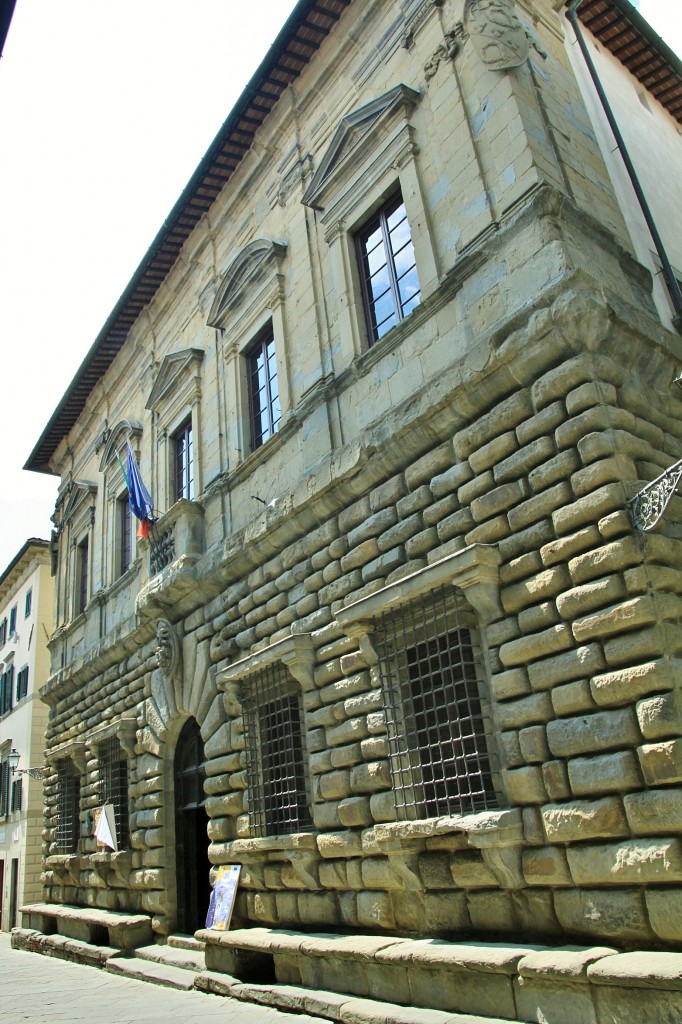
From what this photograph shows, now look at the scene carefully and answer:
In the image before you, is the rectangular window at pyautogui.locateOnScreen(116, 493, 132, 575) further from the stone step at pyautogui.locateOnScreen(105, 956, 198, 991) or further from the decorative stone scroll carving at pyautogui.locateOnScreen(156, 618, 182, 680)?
the stone step at pyautogui.locateOnScreen(105, 956, 198, 991)

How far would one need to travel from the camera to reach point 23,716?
21.3 m

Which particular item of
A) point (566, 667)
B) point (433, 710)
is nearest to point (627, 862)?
point (566, 667)

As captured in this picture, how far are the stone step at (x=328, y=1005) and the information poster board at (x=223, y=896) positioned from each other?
44 centimetres

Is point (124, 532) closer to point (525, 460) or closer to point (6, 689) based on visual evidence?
point (525, 460)

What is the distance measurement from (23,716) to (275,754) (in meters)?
15.9

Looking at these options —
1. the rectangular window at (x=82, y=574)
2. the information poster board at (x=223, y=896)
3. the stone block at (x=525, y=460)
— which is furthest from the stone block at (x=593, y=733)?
the rectangular window at (x=82, y=574)

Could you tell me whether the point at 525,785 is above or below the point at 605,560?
below

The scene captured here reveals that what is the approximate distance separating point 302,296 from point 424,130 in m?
2.18

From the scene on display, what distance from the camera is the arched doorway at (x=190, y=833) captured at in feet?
31.8

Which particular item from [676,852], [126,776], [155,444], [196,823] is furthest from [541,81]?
[126,776]

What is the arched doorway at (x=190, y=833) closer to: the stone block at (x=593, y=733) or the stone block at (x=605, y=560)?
the stone block at (x=593, y=733)

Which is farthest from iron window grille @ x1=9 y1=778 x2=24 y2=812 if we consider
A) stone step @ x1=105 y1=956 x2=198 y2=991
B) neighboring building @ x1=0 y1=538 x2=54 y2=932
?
stone step @ x1=105 y1=956 x2=198 y2=991

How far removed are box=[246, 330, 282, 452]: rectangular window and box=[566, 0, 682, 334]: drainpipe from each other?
4.09m

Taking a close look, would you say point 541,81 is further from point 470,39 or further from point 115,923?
point 115,923
